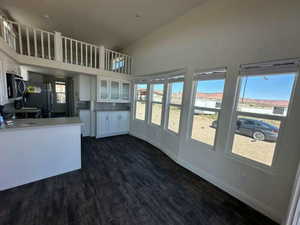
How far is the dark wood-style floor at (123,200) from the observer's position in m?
1.63

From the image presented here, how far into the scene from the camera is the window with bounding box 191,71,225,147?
8.04 feet

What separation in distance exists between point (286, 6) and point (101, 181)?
380 centimetres

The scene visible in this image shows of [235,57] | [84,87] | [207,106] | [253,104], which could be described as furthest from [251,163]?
[84,87]

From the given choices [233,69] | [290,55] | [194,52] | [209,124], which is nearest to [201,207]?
[209,124]

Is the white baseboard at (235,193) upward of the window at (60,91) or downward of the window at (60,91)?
downward

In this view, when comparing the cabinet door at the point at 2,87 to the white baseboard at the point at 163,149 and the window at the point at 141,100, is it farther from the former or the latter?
the white baseboard at the point at 163,149

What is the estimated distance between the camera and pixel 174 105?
3.46m

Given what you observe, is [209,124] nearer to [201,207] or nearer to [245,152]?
[245,152]

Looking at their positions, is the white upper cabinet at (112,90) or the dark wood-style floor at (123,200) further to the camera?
the white upper cabinet at (112,90)

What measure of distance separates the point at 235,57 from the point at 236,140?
4.61 feet

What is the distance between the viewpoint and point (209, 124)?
261 cm

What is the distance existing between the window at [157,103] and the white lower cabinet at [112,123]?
1.35 meters

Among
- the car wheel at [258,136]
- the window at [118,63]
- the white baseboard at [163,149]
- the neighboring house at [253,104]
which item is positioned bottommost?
the white baseboard at [163,149]

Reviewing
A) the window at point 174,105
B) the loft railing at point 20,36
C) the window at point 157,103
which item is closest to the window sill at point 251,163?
the window at point 174,105
